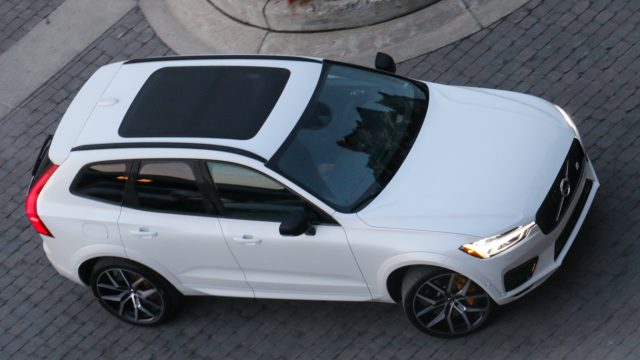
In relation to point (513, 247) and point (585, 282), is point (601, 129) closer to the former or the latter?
point (585, 282)

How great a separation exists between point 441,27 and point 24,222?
4.46 meters

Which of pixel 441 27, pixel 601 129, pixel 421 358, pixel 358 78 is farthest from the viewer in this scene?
pixel 441 27

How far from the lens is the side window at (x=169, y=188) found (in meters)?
8.45

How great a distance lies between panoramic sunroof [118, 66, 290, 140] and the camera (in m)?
8.43

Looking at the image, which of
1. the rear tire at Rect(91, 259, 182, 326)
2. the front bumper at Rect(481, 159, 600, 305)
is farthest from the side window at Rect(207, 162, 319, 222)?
the front bumper at Rect(481, 159, 600, 305)

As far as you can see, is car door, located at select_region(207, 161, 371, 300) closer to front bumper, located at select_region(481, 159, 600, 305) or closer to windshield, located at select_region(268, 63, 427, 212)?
windshield, located at select_region(268, 63, 427, 212)

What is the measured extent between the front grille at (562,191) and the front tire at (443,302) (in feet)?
2.26

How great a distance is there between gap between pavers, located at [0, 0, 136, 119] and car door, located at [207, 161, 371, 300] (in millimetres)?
4284

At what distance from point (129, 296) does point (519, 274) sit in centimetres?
317

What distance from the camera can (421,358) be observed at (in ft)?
27.8

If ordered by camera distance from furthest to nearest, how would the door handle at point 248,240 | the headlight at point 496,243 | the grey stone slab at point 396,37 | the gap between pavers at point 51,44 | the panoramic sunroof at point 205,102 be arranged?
1. the gap between pavers at point 51,44
2. the grey stone slab at point 396,37
3. the panoramic sunroof at point 205,102
4. the door handle at point 248,240
5. the headlight at point 496,243

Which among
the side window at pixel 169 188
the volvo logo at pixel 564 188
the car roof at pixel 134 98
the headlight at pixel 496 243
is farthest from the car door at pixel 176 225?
the volvo logo at pixel 564 188

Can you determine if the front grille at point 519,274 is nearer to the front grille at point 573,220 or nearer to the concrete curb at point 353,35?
the front grille at point 573,220

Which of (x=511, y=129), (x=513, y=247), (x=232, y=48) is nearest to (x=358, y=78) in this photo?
(x=511, y=129)
